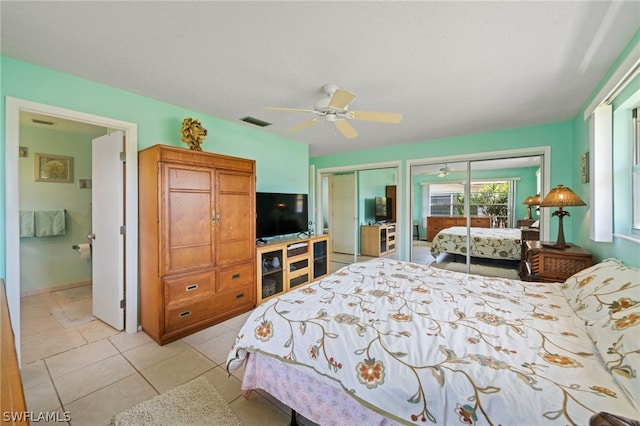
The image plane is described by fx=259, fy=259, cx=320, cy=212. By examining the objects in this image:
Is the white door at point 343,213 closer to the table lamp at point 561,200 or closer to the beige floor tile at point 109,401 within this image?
the table lamp at point 561,200

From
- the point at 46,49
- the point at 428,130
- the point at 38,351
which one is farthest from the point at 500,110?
the point at 38,351

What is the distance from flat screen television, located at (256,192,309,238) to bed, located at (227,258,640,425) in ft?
6.10

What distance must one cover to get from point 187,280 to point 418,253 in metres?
5.13

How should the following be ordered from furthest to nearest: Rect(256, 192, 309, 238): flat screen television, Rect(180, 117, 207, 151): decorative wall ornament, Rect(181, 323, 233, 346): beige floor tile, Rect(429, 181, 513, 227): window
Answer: Rect(429, 181, 513, 227): window < Rect(256, 192, 309, 238): flat screen television < Rect(180, 117, 207, 151): decorative wall ornament < Rect(181, 323, 233, 346): beige floor tile

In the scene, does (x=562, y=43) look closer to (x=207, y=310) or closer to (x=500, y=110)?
(x=500, y=110)

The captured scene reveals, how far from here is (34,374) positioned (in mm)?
1939

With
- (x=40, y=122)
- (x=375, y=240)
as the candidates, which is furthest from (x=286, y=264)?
(x=40, y=122)

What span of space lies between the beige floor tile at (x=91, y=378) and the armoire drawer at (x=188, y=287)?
0.54 metres

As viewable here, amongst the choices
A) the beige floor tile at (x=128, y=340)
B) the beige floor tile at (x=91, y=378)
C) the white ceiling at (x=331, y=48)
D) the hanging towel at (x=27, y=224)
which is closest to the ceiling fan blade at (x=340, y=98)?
the white ceiling at (x=331, y=48)

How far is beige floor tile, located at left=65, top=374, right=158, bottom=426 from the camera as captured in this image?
1562 mm

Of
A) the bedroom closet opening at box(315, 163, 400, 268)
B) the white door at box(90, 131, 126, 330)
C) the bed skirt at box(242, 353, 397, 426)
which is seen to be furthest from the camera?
the bedroom closet opening at box(315, 163, 400, 268)

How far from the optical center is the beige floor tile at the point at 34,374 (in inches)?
73.1

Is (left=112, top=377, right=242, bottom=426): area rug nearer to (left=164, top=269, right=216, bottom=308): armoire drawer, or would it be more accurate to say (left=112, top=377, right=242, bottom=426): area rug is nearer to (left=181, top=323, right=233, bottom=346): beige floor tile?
(left=181, top=323, right=233, bottom=346): beige floor tile

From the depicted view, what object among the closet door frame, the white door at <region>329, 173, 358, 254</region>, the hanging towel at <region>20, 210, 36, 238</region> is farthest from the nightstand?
the hanging towel at <region>20, 210, 36, 238</region>
